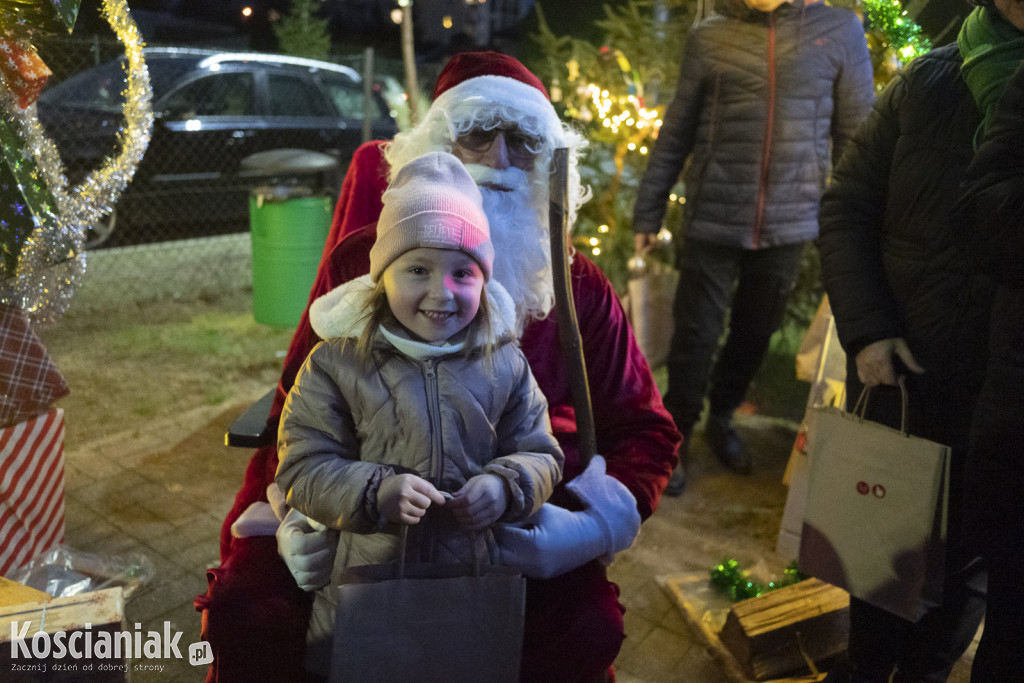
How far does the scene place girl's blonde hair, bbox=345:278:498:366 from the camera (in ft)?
5.06

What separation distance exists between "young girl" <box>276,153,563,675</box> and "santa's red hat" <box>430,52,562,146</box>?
0.54 m

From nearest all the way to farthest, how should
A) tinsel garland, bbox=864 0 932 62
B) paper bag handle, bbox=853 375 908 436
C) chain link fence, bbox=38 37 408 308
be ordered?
paper bag handle, bbox=853 375 908 436
tinsel garland, bbox=864 0 932 62
chain link fence, bbox=38 37 408 308

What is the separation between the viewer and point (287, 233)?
5.05 m

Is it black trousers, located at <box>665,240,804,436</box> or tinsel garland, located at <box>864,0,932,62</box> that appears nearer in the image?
tinsel garland, located at <box>864,0,932,62</box>

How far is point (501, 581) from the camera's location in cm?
139

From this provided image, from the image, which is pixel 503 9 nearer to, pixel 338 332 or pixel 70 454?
pixel 70 454

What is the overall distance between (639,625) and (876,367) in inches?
53.9

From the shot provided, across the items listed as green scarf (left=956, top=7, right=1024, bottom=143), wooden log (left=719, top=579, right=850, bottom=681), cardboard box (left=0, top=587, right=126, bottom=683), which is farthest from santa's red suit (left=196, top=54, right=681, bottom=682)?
green scarf (left=956, top=7, right=1024, bottom=143)

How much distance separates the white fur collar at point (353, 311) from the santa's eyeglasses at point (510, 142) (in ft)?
1.54

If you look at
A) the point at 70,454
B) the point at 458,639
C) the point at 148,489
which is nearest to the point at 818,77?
the point at 458,639

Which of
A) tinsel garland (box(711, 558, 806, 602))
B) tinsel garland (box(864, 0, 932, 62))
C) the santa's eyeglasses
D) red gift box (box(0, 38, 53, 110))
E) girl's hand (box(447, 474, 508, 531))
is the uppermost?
tinsel garland (box(864, 0, 932, 62))

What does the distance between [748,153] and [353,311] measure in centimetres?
237

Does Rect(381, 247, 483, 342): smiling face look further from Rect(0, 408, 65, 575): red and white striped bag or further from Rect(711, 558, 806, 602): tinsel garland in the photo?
Rect(711, 558, 806, 602): tinsel garland

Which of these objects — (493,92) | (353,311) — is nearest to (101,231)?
(493,92)
